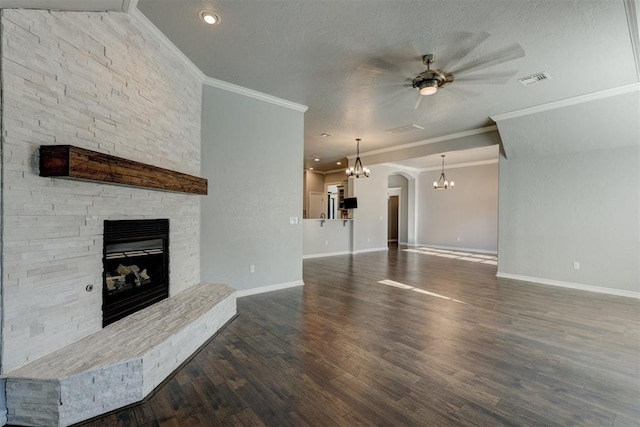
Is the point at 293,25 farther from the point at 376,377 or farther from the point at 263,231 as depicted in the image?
the point at 376,377

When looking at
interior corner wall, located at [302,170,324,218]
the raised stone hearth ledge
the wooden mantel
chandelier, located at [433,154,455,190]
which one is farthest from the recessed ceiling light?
interior corner wall, located at [302,170,324,218]

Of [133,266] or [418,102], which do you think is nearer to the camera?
[133,266]

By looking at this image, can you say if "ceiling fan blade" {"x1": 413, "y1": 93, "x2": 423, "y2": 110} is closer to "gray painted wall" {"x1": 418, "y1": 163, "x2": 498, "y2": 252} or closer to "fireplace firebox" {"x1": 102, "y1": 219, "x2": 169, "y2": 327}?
"fireplace firebox" {"x1": 102, "y1": 219, "x2": 169, "y2": 327}

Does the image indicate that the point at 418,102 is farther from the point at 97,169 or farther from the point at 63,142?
the point at 63,142

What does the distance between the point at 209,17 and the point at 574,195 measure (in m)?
6.32

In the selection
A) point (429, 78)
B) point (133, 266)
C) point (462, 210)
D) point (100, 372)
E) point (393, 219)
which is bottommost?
point (100, 372)

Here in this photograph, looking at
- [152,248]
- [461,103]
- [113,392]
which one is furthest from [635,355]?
[152,248]

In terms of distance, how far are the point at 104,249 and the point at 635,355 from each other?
4.75 m

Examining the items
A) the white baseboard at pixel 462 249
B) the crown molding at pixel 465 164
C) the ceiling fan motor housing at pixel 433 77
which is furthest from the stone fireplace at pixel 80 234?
the crown molding at pixel 465 164

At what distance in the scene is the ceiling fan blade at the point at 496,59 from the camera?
9.88ft

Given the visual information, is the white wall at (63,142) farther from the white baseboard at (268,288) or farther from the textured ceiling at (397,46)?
the white baseboard at (268,288)

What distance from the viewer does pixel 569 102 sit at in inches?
170

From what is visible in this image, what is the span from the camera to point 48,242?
187cm

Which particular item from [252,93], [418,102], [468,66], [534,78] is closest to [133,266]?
[252,93]
